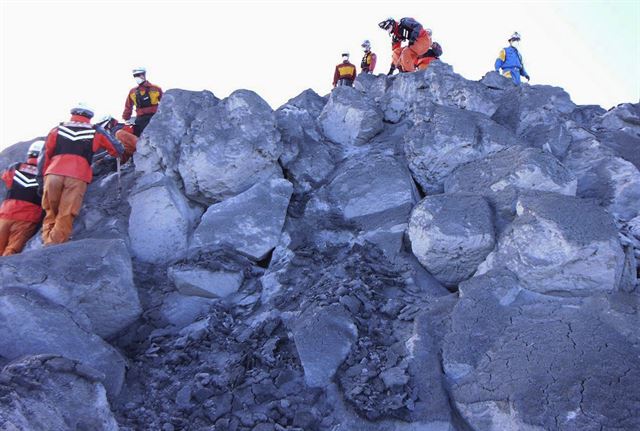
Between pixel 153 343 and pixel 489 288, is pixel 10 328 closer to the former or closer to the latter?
pixel 153 343

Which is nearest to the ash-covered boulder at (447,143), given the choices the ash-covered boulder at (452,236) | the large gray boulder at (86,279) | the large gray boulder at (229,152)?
the ash-covered boulder at (452,236)

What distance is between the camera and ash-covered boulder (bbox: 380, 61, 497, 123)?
22.0 feet

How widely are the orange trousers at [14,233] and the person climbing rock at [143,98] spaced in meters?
2.23

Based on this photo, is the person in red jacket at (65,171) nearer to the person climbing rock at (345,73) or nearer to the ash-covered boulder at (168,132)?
the ash-covered boulder at (168,132)

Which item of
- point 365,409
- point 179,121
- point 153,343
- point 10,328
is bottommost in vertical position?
point 153,343

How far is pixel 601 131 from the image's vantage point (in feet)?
23.7

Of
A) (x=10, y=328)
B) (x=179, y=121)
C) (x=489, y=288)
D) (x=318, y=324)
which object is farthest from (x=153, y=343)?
(x=179, y=121)

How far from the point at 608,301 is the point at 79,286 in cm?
429

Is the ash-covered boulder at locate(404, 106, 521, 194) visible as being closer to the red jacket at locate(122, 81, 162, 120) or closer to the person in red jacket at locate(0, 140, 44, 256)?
the red jacket at locate(122, 81, 162, 120)

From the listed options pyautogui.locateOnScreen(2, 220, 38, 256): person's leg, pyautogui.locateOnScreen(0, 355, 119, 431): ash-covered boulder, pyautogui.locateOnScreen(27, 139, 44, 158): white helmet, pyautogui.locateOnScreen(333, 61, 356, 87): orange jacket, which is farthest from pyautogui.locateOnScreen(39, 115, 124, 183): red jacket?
pyautogui.locateOnScreen(333, 61, 356, 87): orange jacket

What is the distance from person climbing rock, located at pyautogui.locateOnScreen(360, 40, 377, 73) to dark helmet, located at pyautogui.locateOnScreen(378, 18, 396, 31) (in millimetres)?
1585

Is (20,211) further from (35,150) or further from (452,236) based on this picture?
(452,236)

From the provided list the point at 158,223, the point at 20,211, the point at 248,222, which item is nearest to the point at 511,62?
the point at 248,222

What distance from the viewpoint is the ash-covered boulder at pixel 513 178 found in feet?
15.4
